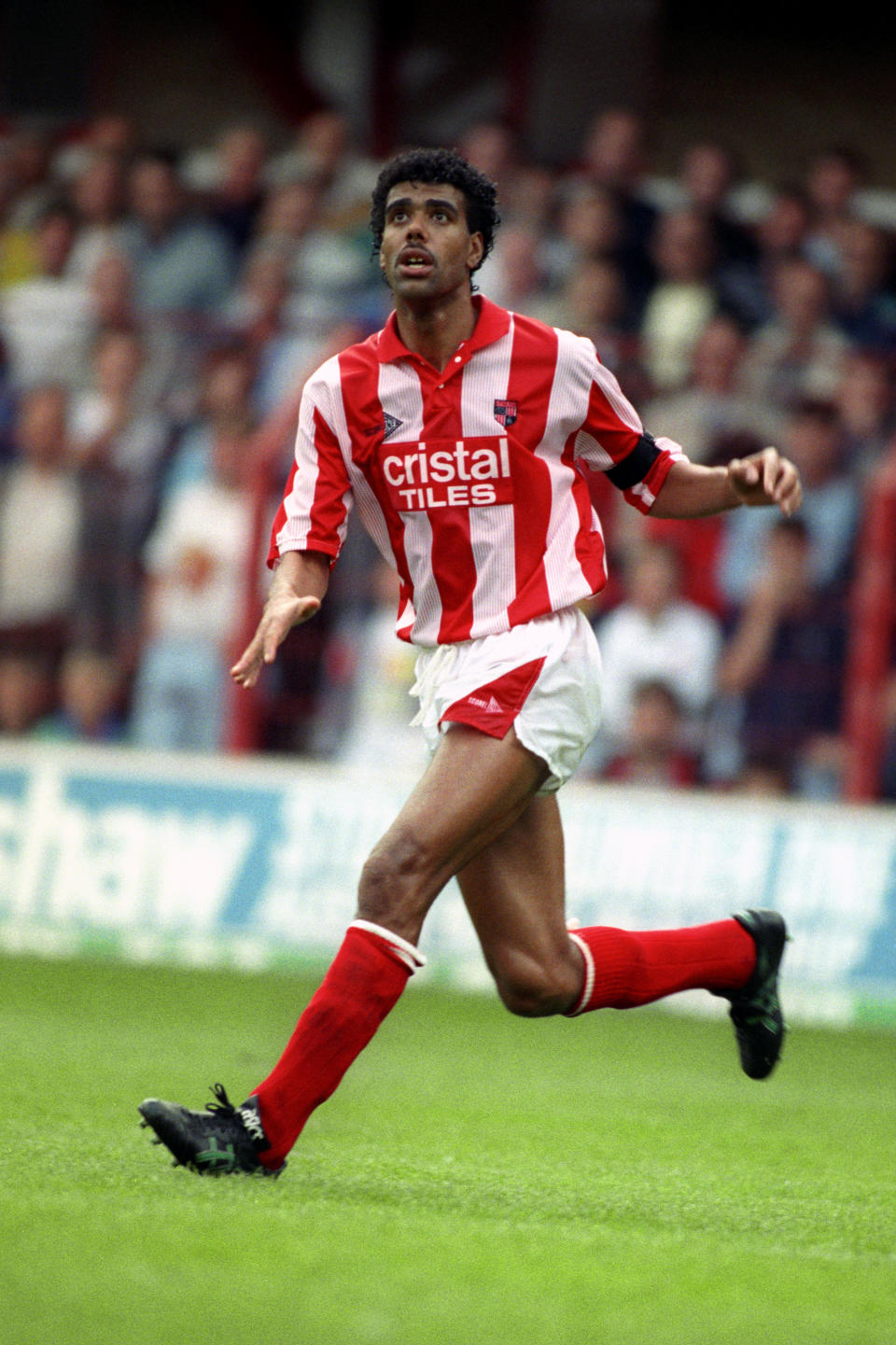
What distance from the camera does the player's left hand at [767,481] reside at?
4645mm

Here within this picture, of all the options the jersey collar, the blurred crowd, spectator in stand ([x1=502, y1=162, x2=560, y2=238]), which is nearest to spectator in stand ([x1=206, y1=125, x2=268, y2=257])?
the blurred crowd

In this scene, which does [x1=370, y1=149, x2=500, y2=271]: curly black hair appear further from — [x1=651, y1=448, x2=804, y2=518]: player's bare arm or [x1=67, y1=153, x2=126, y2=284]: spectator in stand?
[x1=67, y1=153, x2=126, y2=284]: spectator in stand

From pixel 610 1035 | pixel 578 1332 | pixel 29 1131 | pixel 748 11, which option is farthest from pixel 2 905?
pixel 748 11

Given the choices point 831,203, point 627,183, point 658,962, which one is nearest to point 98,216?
point 627,183

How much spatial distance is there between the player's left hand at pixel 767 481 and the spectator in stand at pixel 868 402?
17.5ft

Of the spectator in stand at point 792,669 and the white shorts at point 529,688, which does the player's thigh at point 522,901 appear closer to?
the white shorts at point 529,688

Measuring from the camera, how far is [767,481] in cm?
465

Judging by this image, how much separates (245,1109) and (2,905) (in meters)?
6.07

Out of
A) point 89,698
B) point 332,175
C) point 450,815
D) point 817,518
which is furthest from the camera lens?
point 332,175

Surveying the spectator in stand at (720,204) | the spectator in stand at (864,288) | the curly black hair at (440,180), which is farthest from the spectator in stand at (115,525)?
the curly black hair at (440,180)

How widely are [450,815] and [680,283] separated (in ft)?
24.2

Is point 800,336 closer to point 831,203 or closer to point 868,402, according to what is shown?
point 868,402

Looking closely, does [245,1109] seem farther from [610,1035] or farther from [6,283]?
[6,283]

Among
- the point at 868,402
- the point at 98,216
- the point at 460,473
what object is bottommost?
the point at 460,473
